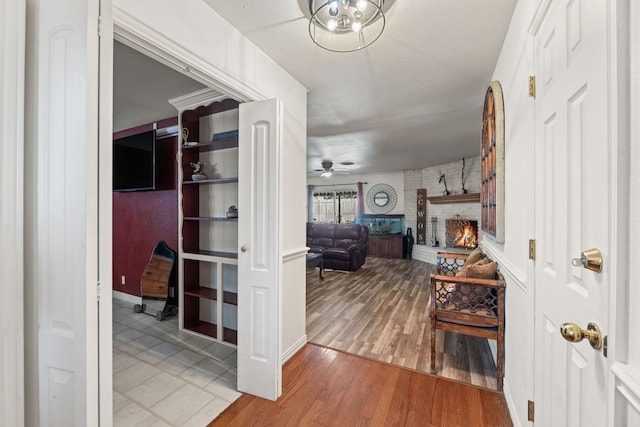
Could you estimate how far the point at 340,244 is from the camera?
616 centimetres

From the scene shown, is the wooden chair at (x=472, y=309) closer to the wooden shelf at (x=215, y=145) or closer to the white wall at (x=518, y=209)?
the white wall at (x=518, y=209)

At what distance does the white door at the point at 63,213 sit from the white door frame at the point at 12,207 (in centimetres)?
2

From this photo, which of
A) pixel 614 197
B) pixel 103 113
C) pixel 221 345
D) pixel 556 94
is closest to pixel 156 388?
pixel 221 345

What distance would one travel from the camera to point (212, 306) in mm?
2818

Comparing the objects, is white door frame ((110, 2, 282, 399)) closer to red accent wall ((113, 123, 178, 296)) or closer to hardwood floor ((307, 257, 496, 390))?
hardwood floor ((307, 257, 496, 390))

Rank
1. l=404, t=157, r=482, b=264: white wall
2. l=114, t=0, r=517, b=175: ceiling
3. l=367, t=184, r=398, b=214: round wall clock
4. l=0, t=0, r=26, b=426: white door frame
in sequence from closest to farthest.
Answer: l=0, t=0, r=26, b=426: white door frame → l=114, t=0, r=517, b=175: ceiling → l=404, t=157, r=482, b=264: white wall → l=367, t=184, r=398, b=214: round wall clock

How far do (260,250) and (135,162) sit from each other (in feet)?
8.52

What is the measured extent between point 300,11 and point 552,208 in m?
1.67

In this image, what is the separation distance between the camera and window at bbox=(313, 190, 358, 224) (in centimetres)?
868

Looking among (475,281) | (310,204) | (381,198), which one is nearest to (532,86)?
(475,281)

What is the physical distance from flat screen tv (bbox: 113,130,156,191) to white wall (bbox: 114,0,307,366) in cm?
196

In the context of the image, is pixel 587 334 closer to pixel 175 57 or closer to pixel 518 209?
pixel 518 209

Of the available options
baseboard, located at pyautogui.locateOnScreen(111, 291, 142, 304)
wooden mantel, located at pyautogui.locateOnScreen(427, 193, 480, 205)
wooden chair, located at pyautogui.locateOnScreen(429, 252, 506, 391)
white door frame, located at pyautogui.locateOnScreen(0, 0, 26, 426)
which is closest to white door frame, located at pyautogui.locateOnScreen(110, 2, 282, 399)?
white door frame, located at pyautogui.locateOnScreen(0, 0, 26, 426)

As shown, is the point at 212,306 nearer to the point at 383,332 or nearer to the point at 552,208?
the point at 383,332
